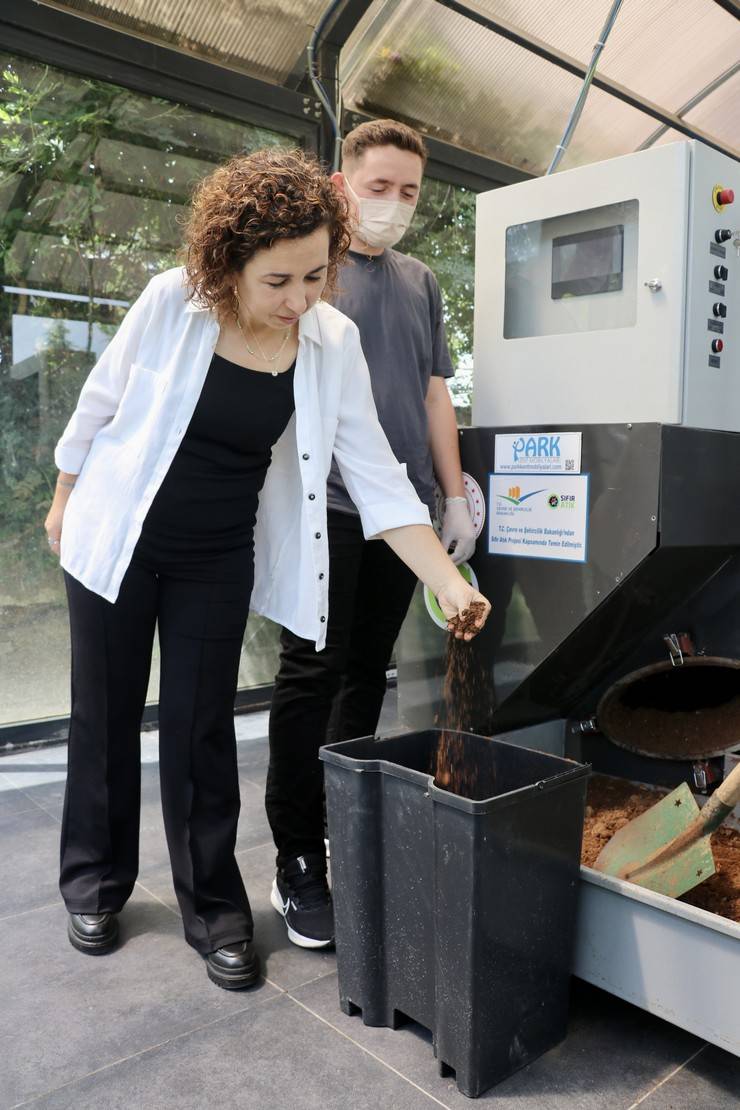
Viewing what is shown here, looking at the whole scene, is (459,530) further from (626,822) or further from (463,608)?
(626,822)

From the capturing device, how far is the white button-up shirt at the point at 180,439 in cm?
162

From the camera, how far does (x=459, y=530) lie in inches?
80.8

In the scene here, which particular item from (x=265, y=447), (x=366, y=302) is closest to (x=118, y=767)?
(x=265, y=447)

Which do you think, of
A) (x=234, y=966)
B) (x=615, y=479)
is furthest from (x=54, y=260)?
(x=234, y=966)

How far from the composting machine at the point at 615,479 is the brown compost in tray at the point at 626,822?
44mm

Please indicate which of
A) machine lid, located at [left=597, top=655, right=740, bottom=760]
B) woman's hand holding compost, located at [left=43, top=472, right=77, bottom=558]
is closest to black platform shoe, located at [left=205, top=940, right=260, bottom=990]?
woman's hand holding compost, located at [left=43, top=472, right=77, bottom=558]

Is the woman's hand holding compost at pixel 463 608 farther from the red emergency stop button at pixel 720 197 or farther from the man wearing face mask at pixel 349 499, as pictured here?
the red emergency stop button at pixel 720 197

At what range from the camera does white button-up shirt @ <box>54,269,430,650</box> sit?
5.31 ft

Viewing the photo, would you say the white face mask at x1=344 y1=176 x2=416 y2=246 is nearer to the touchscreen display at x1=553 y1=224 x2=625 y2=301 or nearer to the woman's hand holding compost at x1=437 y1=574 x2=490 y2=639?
the touchscreen display at x1=553 y1=224 x2=625 y2=301

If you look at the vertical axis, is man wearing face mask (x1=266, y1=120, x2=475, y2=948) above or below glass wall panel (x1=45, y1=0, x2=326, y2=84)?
below

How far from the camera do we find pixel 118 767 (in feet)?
6.11

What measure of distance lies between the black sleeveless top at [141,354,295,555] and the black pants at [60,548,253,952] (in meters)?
0.06

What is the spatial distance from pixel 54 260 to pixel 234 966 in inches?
90.8

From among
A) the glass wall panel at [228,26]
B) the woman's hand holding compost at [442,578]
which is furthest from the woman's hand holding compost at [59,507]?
the glass wall panel at [228,26]
